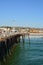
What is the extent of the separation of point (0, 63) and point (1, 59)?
7.96ft

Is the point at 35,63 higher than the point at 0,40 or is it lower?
lower

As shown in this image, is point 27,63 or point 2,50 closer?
point 27,63

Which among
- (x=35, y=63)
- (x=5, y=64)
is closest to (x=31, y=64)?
(x=35, y=63)

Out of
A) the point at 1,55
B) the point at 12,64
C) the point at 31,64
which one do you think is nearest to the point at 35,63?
the point at 31,64

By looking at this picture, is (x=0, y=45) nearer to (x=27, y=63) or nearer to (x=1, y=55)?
(x=1, y=55)

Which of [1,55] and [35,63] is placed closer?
[35,63]

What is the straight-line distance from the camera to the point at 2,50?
129 feet

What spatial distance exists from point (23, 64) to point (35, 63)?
1.83m

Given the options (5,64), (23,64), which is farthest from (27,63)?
(5,64)

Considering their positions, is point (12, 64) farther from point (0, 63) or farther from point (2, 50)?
point (2, 50)

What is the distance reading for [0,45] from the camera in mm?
37969

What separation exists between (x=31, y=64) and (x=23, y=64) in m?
1.25

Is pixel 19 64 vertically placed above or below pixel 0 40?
below

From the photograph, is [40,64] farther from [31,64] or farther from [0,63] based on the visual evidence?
[0,63]
